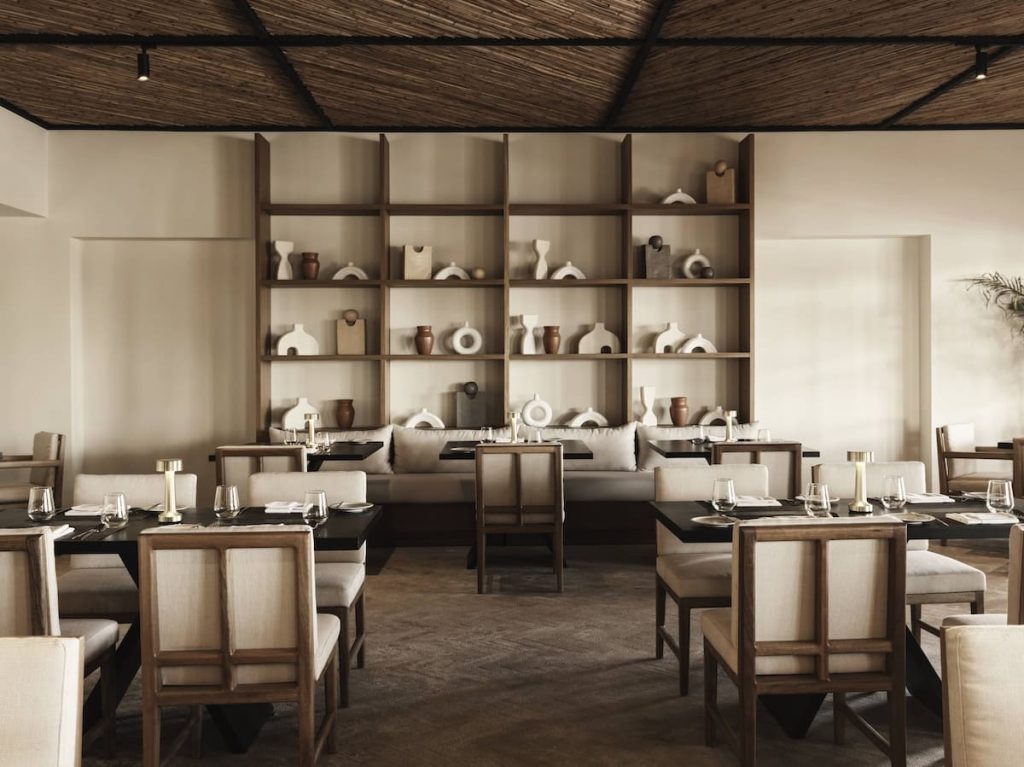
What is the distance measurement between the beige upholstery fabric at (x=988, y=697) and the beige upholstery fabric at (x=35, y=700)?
61.2 inches

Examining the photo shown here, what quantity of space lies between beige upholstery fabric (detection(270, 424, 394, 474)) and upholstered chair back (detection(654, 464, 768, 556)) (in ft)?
10.9

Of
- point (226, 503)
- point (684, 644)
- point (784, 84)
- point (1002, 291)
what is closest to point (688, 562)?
point (684, 644)

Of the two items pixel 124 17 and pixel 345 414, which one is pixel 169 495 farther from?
pixel 345 414

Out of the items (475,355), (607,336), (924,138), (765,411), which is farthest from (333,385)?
(924,138)

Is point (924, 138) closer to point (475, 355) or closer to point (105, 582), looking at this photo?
point (475, 355)

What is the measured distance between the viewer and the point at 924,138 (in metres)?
7.14

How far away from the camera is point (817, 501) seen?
320 centimetres

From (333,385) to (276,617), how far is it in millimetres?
4883

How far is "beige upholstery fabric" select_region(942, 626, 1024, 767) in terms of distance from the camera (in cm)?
148

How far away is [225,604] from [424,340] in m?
4.74

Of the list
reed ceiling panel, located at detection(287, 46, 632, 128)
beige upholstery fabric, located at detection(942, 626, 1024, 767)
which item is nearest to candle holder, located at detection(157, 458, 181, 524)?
beige upholstery fabric, located at detection(942, 626, 1024, 767)

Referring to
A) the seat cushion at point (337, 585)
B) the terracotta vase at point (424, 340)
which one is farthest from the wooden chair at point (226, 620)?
the terracotta vase at point (424, 340)

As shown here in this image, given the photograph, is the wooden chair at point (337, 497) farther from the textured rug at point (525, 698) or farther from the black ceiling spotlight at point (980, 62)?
the black ceiling spotlight at point (980, 62)

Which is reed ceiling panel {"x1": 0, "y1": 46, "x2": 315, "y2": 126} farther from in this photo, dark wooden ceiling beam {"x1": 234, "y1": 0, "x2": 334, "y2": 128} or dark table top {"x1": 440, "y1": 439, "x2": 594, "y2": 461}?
dark table top {"x1": 440, "y1": 439, "x2": 594, "y2": 461}
